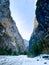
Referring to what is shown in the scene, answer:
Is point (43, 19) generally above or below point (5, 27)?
above

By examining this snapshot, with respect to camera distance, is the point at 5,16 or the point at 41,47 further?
the point at 5,16

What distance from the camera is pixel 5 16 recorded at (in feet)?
622

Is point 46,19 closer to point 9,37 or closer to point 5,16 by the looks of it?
point 9,37

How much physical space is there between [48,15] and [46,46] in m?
16.9

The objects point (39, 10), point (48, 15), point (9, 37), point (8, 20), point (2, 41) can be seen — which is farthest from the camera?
point (8, 20)

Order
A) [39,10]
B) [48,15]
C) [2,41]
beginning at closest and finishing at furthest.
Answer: [48,15], [39,10], [2,41]

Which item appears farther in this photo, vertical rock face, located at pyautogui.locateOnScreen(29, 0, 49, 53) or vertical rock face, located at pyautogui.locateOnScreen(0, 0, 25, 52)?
vertical rock face, located at pyautogui.locateOnScreen(0, 0, 25, 52)

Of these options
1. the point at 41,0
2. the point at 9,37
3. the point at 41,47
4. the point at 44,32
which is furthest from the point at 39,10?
the point at 9,37

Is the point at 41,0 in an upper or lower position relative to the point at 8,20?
upper

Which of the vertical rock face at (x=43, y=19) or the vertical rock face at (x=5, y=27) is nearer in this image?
the vertical rock face at (x=43, y=19)

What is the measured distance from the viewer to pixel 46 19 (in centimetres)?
10094

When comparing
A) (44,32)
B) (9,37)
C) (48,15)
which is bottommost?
(9,37)

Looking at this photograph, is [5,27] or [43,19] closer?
[43,19]

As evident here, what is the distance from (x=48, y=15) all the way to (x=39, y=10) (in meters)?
9.27
